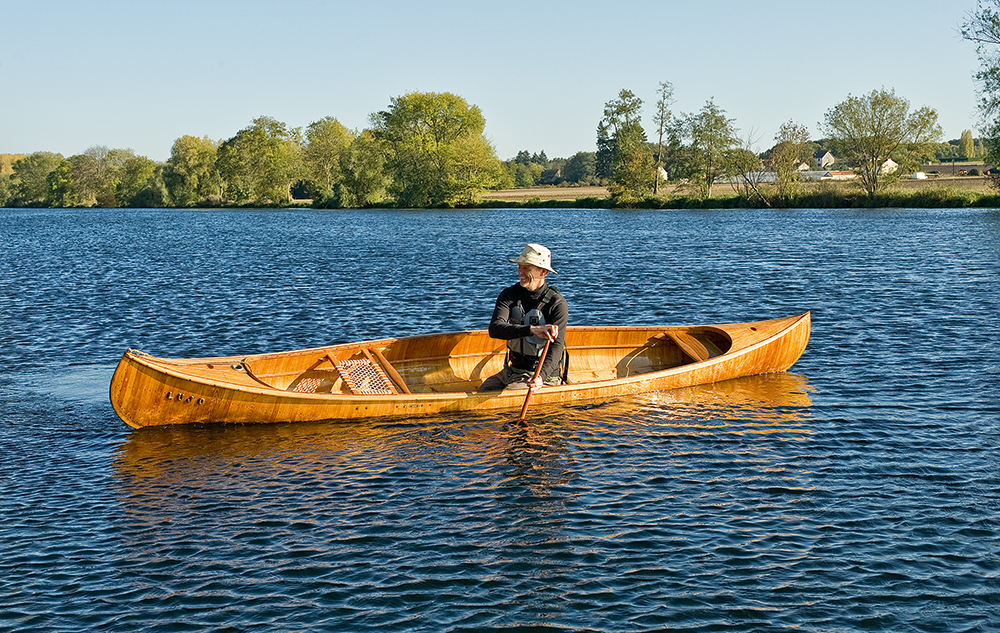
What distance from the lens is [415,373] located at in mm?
15258

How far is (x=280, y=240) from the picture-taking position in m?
60.9

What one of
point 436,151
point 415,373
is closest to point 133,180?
point 436,151

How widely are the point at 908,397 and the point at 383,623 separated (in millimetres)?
10708

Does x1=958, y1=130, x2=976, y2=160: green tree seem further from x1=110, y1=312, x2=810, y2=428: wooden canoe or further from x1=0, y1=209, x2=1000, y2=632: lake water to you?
x1=110, y1=312, x2=810, y2=428: wooden canoe

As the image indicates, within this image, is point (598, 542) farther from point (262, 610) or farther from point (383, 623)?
point (262, 610)

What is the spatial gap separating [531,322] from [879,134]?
78.3 meters

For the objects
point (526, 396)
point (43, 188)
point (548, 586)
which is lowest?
point (548, 586)

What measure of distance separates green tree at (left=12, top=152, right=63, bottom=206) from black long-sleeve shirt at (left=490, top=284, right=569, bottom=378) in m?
181

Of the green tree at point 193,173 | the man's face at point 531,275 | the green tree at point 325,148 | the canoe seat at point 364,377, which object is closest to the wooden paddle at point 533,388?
the man's face at point 531,275

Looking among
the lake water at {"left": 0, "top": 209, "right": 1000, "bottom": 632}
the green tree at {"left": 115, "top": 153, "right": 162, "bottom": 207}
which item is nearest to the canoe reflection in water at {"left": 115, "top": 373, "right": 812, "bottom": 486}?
the lake water at {"left": 0, "top": 209, "right": 1000, "bottom": 632}

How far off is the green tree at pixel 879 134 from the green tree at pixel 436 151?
41532mm

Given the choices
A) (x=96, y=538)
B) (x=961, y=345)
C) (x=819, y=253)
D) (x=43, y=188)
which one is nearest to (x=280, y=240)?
(x=819, y=253)

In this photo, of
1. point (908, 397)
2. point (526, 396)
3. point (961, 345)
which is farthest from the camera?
point (961, 345)

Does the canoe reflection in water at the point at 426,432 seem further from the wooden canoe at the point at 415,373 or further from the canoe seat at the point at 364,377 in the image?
the canoe seat at the point at 364,377
